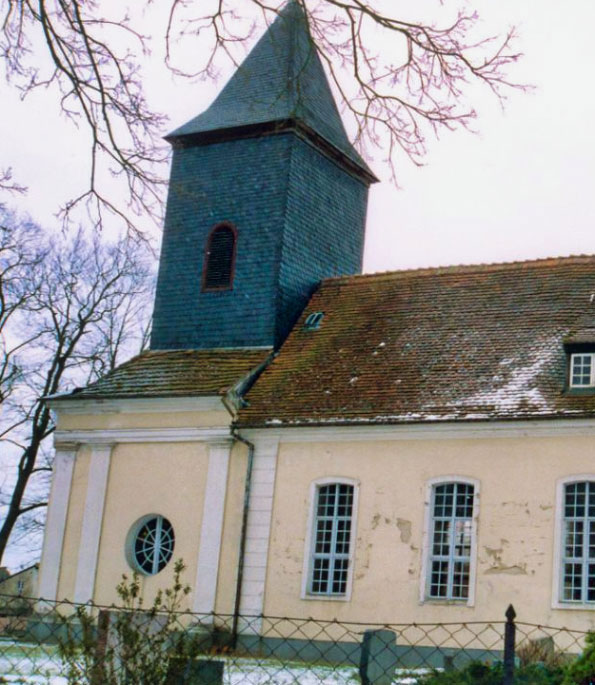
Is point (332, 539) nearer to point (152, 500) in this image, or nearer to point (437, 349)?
point (152, 500)

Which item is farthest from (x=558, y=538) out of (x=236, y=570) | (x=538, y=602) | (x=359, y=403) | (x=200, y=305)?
(x=200, y=305)

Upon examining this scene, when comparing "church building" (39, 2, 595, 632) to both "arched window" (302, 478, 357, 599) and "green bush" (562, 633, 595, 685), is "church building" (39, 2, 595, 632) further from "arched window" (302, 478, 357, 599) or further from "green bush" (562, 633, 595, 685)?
"green bush" (562, 633, 595, 685)

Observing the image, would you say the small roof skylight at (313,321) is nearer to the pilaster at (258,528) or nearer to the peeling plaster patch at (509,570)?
the pilaster at (258,528)

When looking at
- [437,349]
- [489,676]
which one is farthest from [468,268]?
[489,676]

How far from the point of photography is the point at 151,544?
23438mm

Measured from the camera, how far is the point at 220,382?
23.7 metres

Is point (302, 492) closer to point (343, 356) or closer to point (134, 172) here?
point (343, 356)

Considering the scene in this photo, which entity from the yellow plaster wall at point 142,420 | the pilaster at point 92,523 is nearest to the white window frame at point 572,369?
the yellow plaster wall at point 142,420

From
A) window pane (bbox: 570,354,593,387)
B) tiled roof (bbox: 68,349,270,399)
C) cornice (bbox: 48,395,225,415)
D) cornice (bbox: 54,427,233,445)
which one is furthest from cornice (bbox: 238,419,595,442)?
tiled roof (bbox: 68,349,270,399)

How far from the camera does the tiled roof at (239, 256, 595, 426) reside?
68.1 ft

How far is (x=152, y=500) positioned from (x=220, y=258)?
6271 mm

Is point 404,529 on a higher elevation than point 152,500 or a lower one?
lower

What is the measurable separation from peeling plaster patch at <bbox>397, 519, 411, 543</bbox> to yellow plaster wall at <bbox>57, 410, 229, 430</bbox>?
14.1ft

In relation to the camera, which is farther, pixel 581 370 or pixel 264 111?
pixel 264 111
